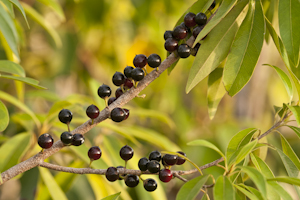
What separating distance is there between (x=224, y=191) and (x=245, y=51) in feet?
1.00

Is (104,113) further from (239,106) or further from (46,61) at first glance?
(46,61)

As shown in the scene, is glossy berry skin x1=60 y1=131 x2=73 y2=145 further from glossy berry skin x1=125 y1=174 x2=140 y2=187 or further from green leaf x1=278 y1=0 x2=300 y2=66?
green leaf x1=278 y1=0 x2=300 y2=66

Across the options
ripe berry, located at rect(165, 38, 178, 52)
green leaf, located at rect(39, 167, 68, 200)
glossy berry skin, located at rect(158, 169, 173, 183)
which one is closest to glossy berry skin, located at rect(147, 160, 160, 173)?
glossy berry skin, located at rect(158, 169, 173, 183)

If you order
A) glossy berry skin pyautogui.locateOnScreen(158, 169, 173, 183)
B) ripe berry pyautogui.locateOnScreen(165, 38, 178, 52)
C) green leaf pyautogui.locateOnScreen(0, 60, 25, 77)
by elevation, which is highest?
green leaf pyautogui.locateOnScreen(0, 60, 25, 77)

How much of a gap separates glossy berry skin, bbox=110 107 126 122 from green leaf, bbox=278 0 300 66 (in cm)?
34

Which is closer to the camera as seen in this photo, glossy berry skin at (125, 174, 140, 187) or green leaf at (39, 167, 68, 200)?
glossy berry skin at (125, 174, 140, 187)

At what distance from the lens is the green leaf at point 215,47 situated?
63cm

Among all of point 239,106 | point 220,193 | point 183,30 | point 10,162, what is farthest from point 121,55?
point 220,193

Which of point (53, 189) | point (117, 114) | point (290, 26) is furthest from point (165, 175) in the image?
point (53, 189)

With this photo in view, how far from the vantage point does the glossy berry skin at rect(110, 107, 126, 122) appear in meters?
0.57

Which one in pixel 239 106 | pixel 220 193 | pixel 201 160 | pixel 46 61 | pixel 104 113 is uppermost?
pixel 46 61

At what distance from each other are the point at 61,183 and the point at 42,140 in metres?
0.70

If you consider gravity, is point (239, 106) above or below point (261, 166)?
above

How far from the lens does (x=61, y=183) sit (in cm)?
122
